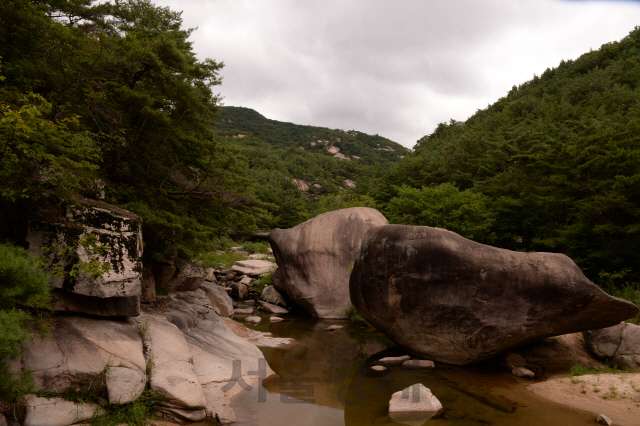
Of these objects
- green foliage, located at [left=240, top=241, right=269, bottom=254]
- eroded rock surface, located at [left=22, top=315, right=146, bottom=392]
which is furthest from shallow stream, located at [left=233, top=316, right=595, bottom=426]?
green foliage, located at [left=240, top=241, right=269, bottom=254]

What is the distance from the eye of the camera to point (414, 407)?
651cm

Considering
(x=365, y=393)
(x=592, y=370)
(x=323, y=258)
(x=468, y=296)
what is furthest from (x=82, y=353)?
(x=592, y=370)

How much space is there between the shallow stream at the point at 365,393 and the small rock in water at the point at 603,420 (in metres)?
0.13

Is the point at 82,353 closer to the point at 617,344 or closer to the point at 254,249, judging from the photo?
the point at 617,344

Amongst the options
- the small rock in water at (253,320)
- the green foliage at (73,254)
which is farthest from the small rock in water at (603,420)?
the small rock in water at (253,320)

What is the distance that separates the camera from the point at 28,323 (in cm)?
514

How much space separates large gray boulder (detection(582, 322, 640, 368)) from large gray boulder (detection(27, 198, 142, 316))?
10256 millimetres

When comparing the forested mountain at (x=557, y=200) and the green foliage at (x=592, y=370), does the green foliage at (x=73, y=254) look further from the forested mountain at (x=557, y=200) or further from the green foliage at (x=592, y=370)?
the forested mountain at (x=557, y=200)

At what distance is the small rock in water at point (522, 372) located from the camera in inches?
328

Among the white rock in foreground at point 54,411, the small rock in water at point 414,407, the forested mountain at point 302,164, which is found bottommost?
the small rock in water at point 414,407

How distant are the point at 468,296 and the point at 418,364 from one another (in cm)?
216

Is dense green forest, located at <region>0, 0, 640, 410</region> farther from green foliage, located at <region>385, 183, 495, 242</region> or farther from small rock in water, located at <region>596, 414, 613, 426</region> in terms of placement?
small rock in water, located at <region>596, 414, 613, 426</region>

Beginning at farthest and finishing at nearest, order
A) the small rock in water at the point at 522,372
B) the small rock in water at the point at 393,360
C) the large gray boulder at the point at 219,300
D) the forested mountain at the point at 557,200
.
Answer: the large gray boulder at the point at 219,300, the forested mountain at the point at 557,200, the small rock in water at the point at 393,360, the small rock in water at the point at 522,372

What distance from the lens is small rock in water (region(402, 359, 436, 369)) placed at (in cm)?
892
